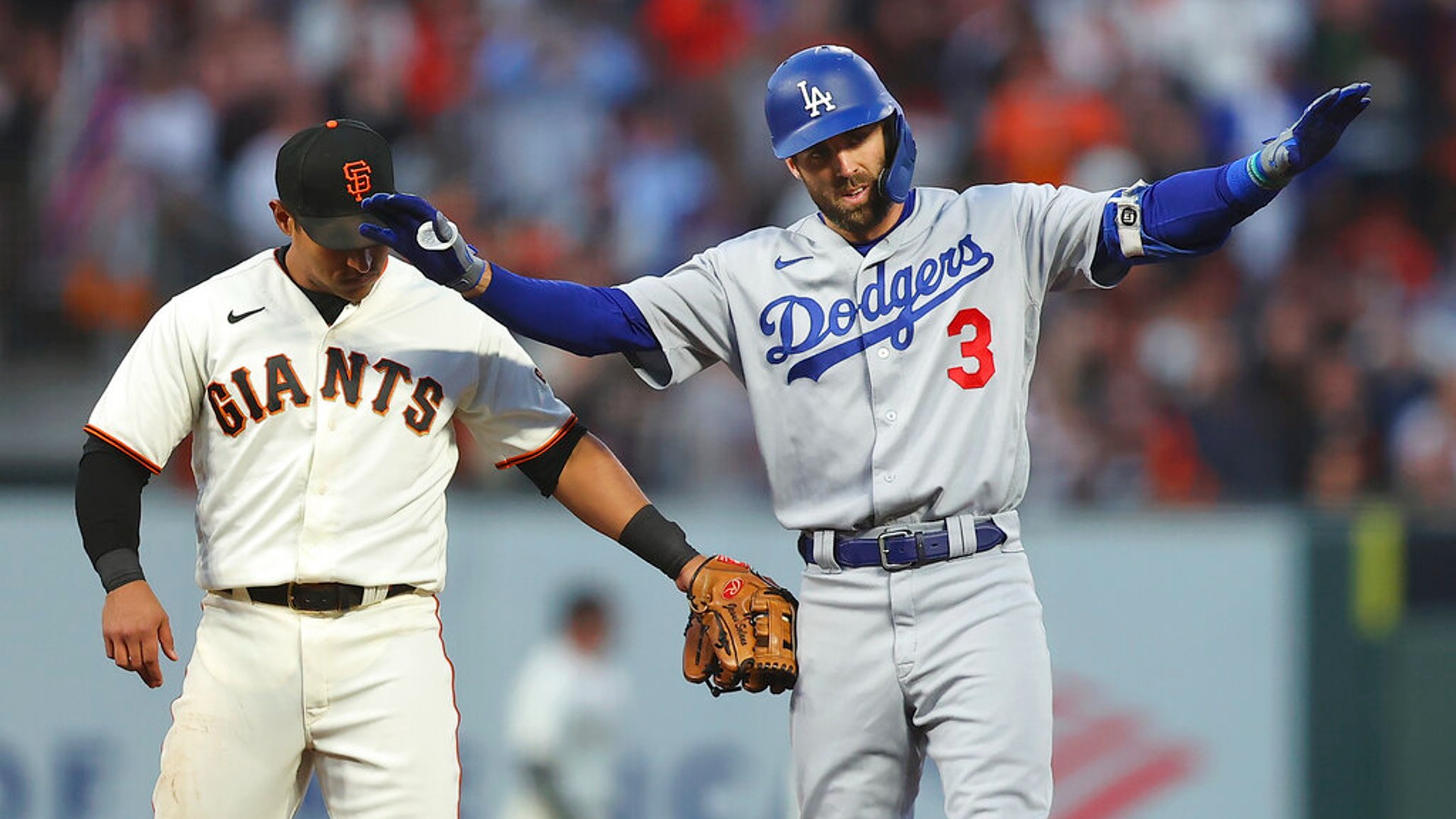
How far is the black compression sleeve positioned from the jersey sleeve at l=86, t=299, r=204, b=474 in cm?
104

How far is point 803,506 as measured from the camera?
4.47 m

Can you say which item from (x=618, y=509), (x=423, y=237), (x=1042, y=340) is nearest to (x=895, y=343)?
(x=618, y=509)

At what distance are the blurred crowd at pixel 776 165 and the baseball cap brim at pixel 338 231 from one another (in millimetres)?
4210


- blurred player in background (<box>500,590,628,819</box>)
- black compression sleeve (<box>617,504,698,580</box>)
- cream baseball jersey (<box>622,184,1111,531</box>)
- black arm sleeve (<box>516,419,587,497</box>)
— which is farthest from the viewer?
blurred player in background (<box>500,590,628,819</box>)

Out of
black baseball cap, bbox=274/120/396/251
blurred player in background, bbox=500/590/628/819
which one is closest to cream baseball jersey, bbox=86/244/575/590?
black baseball cap, bbox=274/120/396/251

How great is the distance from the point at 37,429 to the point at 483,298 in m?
5.50

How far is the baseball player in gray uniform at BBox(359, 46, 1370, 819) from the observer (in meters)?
4.26

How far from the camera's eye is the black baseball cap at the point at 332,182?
170 inches

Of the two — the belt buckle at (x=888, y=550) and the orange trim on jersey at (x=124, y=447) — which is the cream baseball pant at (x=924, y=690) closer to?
the belt buckle at (x=888, y=550)

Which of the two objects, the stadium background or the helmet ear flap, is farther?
the stadium background

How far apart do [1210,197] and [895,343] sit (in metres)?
0.74

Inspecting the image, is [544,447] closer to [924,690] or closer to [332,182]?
[332,182]

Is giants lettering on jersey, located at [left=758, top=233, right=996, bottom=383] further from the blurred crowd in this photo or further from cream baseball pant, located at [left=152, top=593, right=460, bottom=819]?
the blurred crowd

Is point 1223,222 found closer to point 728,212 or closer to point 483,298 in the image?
point 483,298
